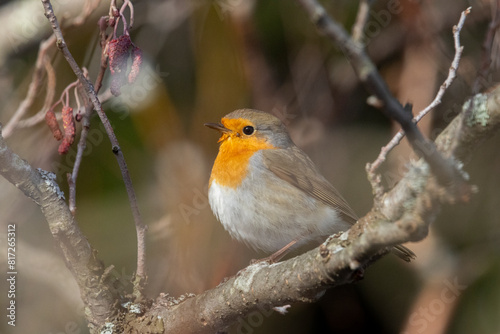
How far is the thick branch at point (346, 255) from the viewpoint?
4.42 ft

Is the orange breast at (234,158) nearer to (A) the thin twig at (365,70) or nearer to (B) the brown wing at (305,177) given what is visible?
(B) the brown wing at (305,177)

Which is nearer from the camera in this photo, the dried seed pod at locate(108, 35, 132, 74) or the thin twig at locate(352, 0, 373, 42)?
the thin twig at locate(352, 0, 373, 42)

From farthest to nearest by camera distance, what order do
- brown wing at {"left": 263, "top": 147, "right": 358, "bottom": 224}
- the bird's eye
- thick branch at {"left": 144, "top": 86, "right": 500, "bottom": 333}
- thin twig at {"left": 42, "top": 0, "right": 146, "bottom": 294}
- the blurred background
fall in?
the blurred background < the bird's eye < brown wing at {"left": 263, "top": 147, "right": 358, "bottom": 224} < thin twig at {"left": 42, "top": 0, "right": 146, "bottom": 294} < thick branch at {"left": 144, "top": 86, "right": 500, "bottom": 333}

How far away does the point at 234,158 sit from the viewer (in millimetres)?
3393

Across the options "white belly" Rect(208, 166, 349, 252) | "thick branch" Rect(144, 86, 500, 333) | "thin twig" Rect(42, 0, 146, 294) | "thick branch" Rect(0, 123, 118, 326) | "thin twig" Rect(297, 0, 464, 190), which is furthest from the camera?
"white belly" Rect(208, 166, 349, 252)

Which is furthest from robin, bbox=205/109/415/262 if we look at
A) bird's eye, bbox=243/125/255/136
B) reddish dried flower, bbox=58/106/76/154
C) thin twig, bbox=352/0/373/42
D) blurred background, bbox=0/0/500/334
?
thin twig, bbox=352/0/373/42

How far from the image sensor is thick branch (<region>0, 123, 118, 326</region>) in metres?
2.04

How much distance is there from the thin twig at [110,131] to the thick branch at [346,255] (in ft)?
0.86

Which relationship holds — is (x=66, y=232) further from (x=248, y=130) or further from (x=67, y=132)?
(x=248, y=130)

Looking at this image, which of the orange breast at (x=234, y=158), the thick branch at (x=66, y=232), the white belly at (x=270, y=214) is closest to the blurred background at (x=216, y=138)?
the white belly at (x=270, y=214)

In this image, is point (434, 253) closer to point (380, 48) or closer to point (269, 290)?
point (380, 48)

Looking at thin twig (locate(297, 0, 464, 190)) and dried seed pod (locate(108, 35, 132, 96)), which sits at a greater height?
dried seed pod (locate(108, 35, 132, 96))

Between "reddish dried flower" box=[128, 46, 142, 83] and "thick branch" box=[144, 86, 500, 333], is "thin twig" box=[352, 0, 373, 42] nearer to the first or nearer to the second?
"thick branch" box=[144, 86, 500, 333]

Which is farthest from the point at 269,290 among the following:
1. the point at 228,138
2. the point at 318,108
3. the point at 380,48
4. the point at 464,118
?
the point at 380,48
